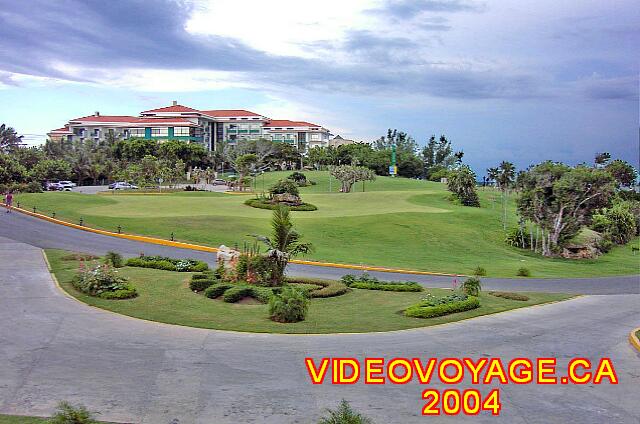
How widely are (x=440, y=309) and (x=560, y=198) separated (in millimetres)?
31948

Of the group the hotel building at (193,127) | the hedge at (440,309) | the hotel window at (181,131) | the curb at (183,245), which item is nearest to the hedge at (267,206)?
the curb at (183,245)

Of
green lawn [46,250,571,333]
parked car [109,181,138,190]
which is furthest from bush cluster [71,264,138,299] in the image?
parked car [109,181,138,190]

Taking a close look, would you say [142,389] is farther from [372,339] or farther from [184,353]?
[372,339]

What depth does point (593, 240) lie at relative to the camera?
51156 millimetres

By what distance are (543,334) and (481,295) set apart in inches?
276

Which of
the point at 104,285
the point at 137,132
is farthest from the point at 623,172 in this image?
the point at 137,132

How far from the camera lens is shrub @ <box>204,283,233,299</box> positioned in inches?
802

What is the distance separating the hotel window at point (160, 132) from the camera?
13600 centimetres

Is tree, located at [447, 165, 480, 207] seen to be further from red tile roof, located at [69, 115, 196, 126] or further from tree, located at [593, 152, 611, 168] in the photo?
red tile roof, located at [69, 115, 196, 126]

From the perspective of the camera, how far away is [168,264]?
26.1 m

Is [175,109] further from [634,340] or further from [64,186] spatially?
[634,340]

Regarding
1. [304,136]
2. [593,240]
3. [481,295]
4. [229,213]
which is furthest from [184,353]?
[304,136]

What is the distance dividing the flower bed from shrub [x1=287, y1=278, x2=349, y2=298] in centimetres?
352

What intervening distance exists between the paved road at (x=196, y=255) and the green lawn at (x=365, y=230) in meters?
2.74
